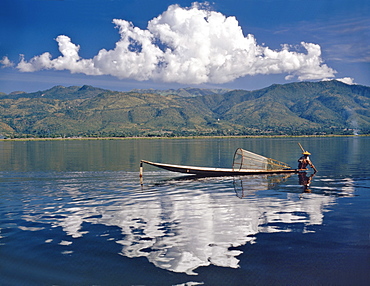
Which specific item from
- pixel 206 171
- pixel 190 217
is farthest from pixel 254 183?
pixel 190 217

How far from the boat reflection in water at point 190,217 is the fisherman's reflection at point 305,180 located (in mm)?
1295

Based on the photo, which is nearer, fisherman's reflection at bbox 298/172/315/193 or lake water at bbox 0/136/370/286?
lake water at bbox 0/136/370/286

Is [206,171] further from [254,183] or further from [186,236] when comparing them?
[186,236]

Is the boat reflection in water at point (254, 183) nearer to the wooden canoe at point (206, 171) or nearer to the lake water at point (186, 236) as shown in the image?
the lake water at point (186, 236)

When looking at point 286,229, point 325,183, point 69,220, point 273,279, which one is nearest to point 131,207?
point 69,220

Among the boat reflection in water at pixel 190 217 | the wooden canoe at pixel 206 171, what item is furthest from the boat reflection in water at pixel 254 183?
the wooden canoe at pixel 206 171

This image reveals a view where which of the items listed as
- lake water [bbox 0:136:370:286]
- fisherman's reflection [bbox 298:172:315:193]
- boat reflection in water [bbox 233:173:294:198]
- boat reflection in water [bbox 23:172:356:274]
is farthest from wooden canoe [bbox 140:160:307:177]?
lake water [bbox 0:136:370:286]

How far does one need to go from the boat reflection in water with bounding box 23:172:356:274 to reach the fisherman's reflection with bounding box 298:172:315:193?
1.30 metres

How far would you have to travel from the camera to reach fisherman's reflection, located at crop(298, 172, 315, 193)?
134 ft

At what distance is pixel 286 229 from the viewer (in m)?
23.0

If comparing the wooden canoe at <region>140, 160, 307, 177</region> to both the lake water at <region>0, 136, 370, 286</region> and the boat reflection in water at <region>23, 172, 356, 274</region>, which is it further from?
the lake water at <region>0, 136, 370, 286</region>

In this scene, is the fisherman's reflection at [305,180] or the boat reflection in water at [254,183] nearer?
the boat reflection in water at [254,183]

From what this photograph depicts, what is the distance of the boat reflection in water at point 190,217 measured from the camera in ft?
62.0

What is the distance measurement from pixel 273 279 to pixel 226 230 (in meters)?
7.31
